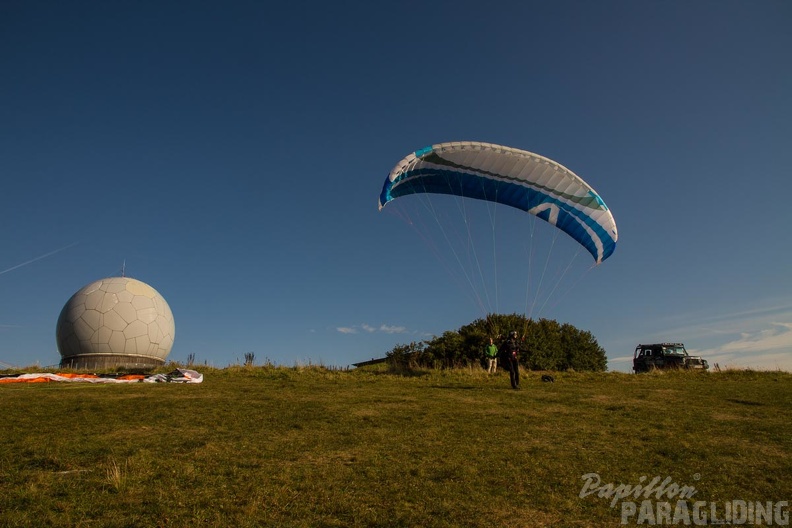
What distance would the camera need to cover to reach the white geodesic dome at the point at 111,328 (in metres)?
29.6

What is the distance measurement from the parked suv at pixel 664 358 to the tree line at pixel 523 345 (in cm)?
448

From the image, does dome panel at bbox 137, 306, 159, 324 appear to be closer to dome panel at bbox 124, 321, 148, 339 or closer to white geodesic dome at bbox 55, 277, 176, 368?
white geodesic dome at bbox 55, 277, 176, 368

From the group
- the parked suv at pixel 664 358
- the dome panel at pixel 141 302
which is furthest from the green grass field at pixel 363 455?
the dome panel at pixel 141 302

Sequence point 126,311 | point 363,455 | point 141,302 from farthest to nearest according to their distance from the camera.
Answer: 1. point 141,302
2. point 126,311
3. point 363,455

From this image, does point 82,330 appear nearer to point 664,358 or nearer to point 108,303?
point 108,303

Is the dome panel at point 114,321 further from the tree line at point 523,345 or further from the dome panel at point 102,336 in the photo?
the tree line at point 523,345

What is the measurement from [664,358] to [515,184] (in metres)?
13.9

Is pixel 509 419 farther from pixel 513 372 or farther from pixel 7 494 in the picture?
pixel 7 494

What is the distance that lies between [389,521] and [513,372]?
1279 centimetres

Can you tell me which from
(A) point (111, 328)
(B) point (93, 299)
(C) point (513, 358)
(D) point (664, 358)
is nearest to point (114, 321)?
(A) point (111, 328)

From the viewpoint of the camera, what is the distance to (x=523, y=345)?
2941 cm

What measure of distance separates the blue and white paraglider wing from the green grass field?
935cm

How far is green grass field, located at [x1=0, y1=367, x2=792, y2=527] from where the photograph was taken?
5531 millimetres

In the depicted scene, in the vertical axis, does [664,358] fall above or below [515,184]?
below
